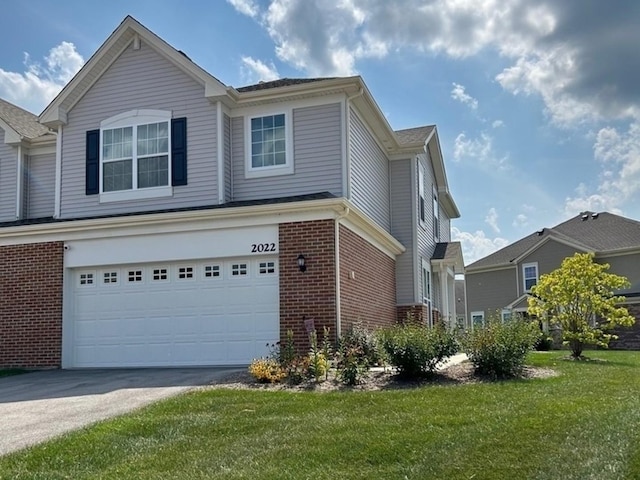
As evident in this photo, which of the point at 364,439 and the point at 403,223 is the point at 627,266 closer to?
the point at 403,223

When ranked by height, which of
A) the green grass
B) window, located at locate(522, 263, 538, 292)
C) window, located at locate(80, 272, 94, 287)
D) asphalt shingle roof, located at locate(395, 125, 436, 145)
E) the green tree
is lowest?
the green grass

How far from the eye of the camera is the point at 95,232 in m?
14.7

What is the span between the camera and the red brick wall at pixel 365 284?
44.2 feet

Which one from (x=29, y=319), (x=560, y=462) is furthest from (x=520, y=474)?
(x=29, y=319)

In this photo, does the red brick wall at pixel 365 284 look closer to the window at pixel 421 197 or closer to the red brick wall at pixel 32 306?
the window at pixel 421 197

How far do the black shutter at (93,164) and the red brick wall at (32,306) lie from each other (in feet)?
5.76

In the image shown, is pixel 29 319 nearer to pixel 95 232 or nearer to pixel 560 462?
pixel 95 232

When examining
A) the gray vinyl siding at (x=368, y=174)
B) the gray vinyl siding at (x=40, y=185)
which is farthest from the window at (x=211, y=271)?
the gray vinyl siding at (x=40, y=185)

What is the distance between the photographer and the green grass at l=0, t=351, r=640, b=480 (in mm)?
5828

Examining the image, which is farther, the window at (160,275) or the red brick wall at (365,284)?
the window at (160,275)

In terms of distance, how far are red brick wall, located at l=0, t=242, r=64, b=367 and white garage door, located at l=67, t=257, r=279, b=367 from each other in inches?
17.3

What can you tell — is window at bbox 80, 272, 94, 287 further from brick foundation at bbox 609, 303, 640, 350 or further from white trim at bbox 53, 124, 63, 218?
brick foundation at bbox 609, 303, 640, 350

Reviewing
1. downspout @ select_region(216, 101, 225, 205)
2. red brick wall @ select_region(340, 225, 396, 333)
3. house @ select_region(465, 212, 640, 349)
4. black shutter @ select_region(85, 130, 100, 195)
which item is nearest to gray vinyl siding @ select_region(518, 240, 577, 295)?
house @ select_region(465, 212, 640, 349)

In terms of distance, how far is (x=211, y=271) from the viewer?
1388 cm
